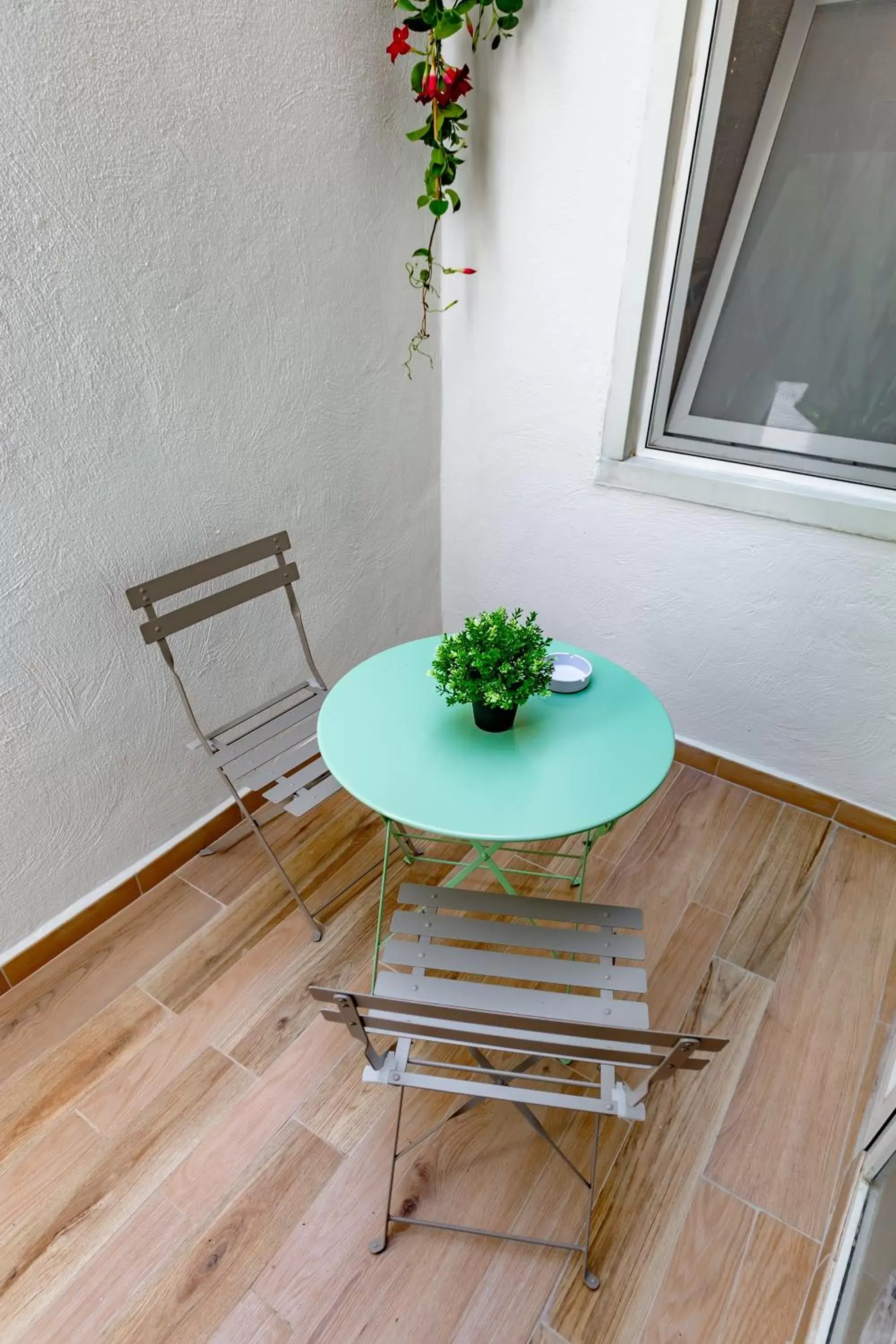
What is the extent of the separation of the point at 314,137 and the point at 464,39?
59cm

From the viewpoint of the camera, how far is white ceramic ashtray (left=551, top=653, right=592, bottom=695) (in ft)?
5.00

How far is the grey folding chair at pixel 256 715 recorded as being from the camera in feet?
5.33

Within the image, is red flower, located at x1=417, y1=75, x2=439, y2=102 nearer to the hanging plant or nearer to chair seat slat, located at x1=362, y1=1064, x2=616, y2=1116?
the hanging plant

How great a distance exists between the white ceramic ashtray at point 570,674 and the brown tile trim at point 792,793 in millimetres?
849

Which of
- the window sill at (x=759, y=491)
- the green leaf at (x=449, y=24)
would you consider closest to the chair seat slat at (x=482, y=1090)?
the window sill at (x=759, y=491)

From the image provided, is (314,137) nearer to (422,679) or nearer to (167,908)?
(422,679)

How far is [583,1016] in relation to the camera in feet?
3.75

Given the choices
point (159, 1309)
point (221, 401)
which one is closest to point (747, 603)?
point (221, 401)

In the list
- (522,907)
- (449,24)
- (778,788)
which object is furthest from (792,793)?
(449,24)

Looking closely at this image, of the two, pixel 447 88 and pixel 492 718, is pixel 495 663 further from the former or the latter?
pixel 447 88

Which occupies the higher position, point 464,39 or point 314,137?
point 464,39

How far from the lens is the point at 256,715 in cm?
193

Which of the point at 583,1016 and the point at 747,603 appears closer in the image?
the point at 583,1016

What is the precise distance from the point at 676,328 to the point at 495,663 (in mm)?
1308
